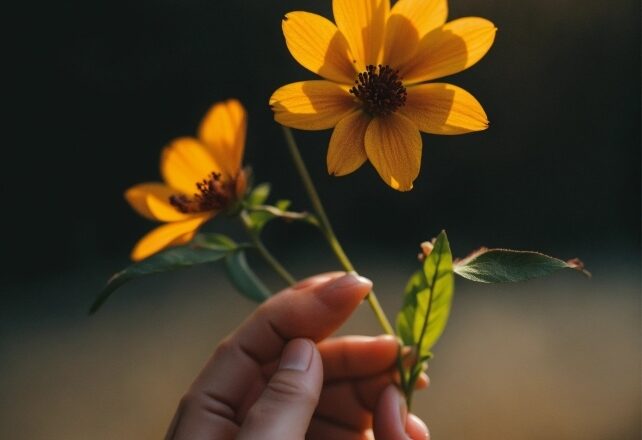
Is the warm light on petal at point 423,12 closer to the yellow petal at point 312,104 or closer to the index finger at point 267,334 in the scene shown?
A: the yellow petal at point 312,104

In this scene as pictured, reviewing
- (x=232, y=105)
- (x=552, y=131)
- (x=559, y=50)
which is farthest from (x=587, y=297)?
(x=232, y=105)

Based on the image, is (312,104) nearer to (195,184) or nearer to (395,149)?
(395,149)

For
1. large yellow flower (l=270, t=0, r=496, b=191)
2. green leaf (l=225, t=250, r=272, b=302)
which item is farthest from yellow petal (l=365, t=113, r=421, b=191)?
green leaf (l=225, t=250, r=272, b=302)

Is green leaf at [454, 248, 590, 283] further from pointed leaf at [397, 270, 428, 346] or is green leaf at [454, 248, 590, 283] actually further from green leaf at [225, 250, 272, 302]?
green leaf at [225, 250, 272, 302]

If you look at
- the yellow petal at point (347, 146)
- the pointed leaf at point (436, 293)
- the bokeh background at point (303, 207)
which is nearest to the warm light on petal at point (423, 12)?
the yellow petal at point (347, 146)

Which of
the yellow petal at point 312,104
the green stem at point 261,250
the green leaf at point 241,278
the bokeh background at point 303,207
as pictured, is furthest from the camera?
the bokeh background at point 303,207

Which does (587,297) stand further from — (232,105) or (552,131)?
(232,105)
